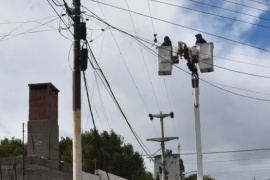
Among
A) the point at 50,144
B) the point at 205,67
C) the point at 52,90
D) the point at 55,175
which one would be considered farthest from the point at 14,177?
the point at 205,67

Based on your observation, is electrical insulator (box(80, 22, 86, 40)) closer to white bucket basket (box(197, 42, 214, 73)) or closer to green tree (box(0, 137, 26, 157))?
white bucket basket (box(197, 42, 214, 73))

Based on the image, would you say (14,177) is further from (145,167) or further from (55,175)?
(145,167)

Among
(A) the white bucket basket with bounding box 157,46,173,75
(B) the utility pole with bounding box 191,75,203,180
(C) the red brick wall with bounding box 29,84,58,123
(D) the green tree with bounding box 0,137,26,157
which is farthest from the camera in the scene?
(D) the green tree with bounding box 0,137,26,157

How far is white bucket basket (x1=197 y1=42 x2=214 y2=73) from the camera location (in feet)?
61.0

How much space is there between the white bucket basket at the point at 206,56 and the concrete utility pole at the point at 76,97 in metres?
4.77

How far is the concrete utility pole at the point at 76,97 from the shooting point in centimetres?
1459

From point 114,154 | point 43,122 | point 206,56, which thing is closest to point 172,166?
point 114,154

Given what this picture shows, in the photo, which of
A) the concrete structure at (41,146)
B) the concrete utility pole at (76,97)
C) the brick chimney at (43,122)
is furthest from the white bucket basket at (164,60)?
the brick chimney at (43,122)

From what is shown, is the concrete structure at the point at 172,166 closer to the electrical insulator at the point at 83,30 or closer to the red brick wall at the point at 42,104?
the red brick wall at the point at 42,104

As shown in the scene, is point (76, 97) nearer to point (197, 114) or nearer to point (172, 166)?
point (197, 114)

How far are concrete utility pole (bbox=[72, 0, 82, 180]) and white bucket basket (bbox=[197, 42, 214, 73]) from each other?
4.77 metres

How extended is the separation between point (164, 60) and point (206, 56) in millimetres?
1380

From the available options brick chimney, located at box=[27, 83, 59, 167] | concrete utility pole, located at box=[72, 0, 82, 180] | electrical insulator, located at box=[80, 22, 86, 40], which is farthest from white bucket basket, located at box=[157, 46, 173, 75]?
brick chimney, located at box=[27, 83, 59, 167]

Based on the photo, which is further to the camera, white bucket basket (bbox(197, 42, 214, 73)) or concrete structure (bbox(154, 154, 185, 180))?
concrete structure (bbox(154, 154, 185, 180))
